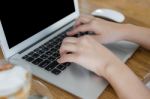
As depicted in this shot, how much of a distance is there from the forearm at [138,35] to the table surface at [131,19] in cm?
2

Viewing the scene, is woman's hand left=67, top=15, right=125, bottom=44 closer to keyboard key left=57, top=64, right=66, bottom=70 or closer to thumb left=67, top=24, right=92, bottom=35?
thumb left=67, top=24, right=92, bottom=35

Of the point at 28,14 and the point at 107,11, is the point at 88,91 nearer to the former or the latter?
the point at 28,14

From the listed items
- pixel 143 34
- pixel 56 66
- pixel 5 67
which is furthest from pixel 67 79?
pixel 143 34

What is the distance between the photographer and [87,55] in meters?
0.75

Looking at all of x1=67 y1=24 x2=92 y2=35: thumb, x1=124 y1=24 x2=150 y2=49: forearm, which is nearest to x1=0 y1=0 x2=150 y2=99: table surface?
x1=124 y1=24 x2=150 y2=49: forearm

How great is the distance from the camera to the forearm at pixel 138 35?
0.88m

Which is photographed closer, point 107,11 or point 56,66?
Result: point 56,66

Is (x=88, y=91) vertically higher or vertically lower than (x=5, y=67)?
lower

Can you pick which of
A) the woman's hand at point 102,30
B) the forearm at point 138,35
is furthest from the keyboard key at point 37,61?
the forearm at point 138,35

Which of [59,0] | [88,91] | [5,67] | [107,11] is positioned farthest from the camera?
[107,11]

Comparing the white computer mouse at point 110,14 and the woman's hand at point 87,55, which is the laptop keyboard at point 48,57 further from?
the white computer mouse at point 110,14

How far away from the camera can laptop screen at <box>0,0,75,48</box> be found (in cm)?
79

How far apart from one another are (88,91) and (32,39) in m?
0.28

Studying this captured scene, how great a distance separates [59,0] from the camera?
3.13 ft
